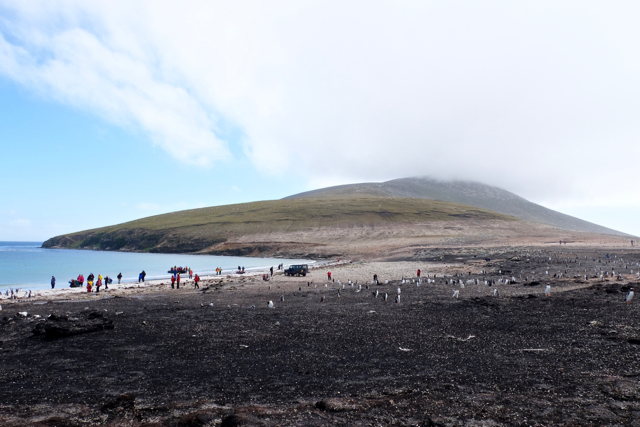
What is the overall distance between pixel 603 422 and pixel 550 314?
12.9 metres

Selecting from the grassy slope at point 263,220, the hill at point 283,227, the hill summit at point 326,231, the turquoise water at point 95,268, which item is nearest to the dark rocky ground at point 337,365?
the turquoise water at point 95,268

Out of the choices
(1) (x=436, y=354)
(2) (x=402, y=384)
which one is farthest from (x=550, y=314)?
(2) (x=402, y=384)

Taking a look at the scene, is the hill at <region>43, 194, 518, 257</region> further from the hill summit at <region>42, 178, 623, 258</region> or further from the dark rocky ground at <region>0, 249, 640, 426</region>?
the dark rocky ground at <region>0, 249, 640, 426</region>

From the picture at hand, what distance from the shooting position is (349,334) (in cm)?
1828

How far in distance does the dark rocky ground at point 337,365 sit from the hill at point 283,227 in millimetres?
77546

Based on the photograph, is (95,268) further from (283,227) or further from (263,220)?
(263,220)

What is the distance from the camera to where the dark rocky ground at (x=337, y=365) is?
9734 millimetres

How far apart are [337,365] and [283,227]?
12832 cm

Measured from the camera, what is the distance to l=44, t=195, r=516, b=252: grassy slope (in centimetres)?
14225

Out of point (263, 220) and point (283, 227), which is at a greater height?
point (263, 220)

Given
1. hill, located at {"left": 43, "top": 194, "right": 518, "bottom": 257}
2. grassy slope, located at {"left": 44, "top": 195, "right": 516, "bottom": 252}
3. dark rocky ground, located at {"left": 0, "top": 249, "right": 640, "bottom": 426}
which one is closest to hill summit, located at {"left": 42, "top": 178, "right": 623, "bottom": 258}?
grassy slope, located at {"left": 44, "top": 195, "right": 516, "bottom": 252}

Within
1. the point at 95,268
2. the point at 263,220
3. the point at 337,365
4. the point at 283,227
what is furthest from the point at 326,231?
the point at 337,365

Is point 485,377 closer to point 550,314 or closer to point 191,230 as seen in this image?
point 550,314

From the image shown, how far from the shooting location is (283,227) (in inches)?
5571
